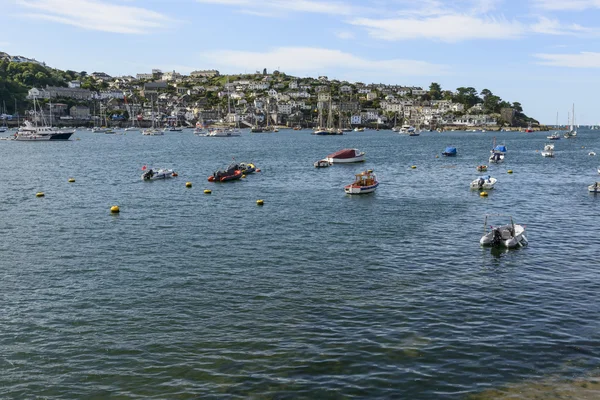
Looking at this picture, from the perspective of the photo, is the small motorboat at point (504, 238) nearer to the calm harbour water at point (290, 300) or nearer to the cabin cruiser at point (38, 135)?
the calm harbour water at point (290, 300)

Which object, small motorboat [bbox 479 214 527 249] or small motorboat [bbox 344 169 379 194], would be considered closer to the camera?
small motorboat [bbox 479 214 527 249]

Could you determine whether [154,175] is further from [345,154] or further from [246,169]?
[345,154]

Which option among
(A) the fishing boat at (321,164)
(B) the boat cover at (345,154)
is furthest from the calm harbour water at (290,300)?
(B) the boat cover at (345,154)

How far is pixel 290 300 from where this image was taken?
25922 mm

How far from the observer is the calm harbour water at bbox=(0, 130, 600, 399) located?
61.3 feet

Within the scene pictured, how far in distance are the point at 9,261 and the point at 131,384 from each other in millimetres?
19563

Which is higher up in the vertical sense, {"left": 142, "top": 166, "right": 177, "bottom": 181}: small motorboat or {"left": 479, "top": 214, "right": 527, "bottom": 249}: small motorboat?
{"left": 142, "top": 166, "right": 177, "bottom": 181}: small motorboat

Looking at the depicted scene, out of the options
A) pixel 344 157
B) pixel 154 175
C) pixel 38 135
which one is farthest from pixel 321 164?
pixel 38 135

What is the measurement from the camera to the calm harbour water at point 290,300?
1869cm

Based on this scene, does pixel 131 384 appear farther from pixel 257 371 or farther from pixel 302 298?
pixel 302 298

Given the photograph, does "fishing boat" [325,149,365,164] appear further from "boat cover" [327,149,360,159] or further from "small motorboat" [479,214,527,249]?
"small motorboat" [479,214,527,249]

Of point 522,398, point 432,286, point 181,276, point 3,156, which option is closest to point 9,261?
point 181,276

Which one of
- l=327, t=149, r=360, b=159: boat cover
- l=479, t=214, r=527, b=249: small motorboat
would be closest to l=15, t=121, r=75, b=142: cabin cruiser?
l=327, t=149, r=360, b=159: boat cover

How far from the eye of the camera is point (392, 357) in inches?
787
